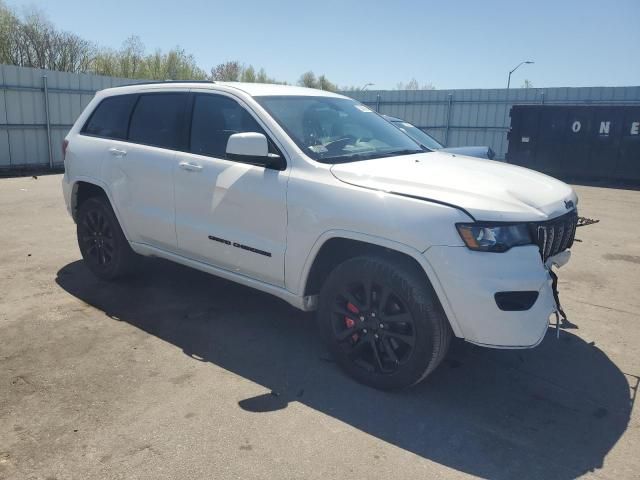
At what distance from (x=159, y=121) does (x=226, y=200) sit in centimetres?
125

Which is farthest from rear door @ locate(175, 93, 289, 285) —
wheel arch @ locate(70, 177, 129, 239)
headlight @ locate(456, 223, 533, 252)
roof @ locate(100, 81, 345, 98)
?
headlight @ locate(456, 223, 533, 252)

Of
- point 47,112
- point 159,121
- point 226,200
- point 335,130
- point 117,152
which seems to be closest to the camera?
point 226,200

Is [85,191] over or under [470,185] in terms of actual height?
under

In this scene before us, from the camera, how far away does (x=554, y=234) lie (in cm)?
330

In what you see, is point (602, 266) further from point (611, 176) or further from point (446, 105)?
point (446, 105)

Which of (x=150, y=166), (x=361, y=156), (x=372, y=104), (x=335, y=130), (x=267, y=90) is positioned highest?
(x=372, y=104)

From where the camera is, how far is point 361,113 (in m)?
4.58

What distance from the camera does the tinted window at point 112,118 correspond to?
5.00 m

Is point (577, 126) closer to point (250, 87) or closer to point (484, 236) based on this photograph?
point (250, 87)

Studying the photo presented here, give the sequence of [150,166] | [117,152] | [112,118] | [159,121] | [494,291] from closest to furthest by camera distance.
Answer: [494,291] → [150,166] → [159,121] → [117,152] → [112,118]

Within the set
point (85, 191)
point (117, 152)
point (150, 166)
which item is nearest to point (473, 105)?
point (85, 191)

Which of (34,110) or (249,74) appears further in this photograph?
(249,74)

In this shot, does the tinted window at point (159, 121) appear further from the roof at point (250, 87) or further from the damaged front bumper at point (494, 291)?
the damaged front bumper at point (494, 291)

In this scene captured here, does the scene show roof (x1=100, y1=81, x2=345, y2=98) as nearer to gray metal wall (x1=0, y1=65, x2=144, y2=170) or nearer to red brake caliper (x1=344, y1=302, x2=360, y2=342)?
red brake caliper (x1=344, y1=302, x2=360, y2=342)
